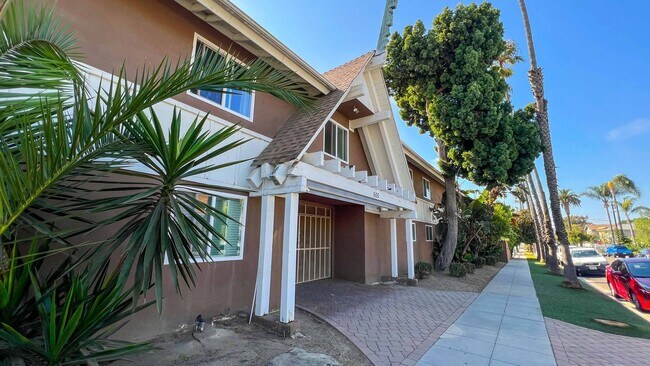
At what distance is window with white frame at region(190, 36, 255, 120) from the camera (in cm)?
653

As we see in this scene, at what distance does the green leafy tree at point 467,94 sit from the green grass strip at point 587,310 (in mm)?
5181

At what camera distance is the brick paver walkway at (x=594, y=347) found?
17.9ft

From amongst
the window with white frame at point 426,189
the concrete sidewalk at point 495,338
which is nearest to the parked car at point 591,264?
the window with white frame at point 426,189

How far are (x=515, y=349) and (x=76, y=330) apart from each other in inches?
281

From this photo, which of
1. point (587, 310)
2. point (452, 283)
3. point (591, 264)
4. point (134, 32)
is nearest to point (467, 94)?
point (452, 283)

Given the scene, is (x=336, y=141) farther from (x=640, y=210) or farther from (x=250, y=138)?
(x=640, y=210)

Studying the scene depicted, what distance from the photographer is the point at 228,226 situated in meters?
6.53

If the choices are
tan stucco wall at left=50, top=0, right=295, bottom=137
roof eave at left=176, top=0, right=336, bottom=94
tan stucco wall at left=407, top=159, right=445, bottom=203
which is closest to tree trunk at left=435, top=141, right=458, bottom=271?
tan stucco wall at left=407, top=159, right=445, bottom=203

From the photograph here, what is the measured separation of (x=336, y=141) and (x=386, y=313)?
5879 millimetres

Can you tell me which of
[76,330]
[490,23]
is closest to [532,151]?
[490,23]

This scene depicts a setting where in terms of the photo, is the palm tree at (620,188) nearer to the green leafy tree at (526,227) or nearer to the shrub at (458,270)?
the green leafy tree at (526,227)

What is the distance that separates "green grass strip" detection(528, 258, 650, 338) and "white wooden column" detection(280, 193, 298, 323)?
25.3ft

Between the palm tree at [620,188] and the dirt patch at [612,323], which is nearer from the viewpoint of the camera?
the dirt patch at [612,323]

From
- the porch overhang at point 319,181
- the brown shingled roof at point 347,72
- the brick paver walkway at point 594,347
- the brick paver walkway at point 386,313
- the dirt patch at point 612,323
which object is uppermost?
the brown shingled roof at point 347,72
